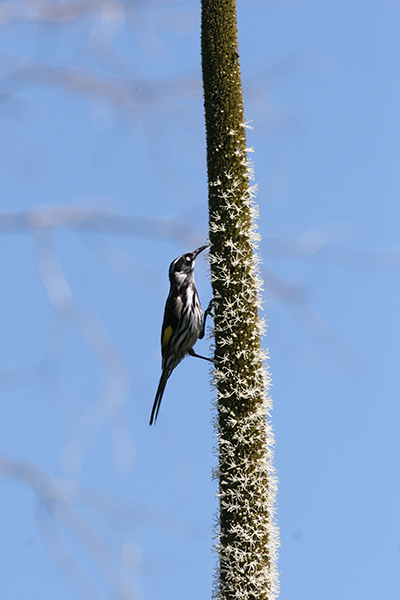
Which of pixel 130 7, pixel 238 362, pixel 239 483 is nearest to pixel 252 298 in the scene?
pixel 238 362

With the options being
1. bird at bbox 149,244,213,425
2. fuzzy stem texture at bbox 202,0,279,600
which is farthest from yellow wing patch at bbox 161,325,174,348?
fuzzy stem texture at bbox 202,0,279,600

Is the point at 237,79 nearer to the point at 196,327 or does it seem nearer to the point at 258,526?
the point at 258,526

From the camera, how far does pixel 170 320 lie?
20.0 feet

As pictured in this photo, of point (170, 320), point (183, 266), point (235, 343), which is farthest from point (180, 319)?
point (235, 343)

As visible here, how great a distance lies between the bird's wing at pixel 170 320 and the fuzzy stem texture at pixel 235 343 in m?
2.51

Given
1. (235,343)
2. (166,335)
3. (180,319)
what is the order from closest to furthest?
(235,343), (180,319), (166,335)

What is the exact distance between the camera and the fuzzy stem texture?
312cm

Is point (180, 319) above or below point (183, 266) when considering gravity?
below

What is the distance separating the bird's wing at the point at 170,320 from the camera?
6.03m

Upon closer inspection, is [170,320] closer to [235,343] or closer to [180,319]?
[180,319]

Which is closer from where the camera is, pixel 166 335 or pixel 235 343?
pixel 235 343

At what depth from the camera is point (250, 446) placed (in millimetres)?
3229

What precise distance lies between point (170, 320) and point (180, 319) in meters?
0.16

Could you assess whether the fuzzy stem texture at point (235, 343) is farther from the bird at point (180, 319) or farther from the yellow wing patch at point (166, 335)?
the yellow wing patch at point (166, 335)
